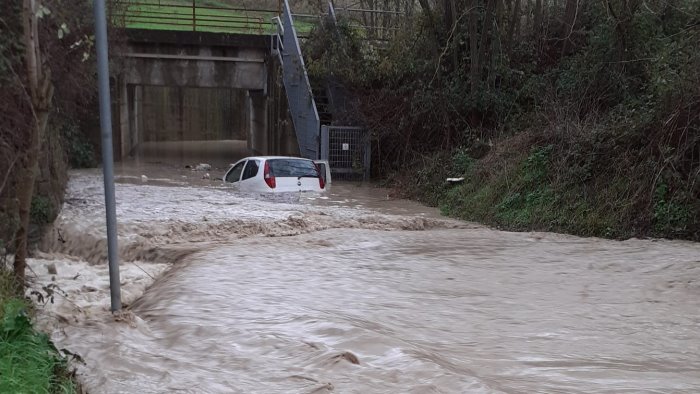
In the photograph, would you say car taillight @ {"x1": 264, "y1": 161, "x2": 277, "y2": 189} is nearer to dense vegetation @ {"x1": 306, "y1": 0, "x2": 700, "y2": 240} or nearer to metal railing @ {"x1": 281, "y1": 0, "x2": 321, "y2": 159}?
dense vegetation @ {"x1": 306, "y1": 0, "x2": 700, "y2": 240}

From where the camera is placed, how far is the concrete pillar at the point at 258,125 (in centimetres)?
3028

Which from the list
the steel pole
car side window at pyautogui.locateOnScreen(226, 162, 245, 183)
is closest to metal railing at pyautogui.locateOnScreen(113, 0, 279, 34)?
car side window at pyautogui.locateOnScreen(226, 162, 245, 183)

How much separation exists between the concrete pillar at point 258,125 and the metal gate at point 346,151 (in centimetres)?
939

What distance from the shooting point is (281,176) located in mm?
14086

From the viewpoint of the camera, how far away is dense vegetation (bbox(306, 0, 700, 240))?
11023 millimetres

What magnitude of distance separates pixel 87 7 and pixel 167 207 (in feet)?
13.6

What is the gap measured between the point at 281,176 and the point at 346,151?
20.4 ft

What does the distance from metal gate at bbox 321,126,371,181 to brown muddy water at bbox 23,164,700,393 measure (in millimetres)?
8442

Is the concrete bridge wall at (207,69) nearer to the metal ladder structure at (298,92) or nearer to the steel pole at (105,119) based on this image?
the metal ladder structure at (298,92)

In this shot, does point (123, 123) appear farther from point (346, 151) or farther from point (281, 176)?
point (281, 176)

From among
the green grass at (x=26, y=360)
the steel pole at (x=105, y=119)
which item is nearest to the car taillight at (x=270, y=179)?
the steel pole at (x=105, y=119)

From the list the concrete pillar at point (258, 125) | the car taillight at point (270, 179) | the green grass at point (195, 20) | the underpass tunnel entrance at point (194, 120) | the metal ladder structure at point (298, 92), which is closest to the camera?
the car taillight at point (270, 179)

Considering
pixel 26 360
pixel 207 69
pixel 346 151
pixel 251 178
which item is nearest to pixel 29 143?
pixel 26 360

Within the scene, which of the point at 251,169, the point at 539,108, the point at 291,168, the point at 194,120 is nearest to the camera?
the point at 291,168
